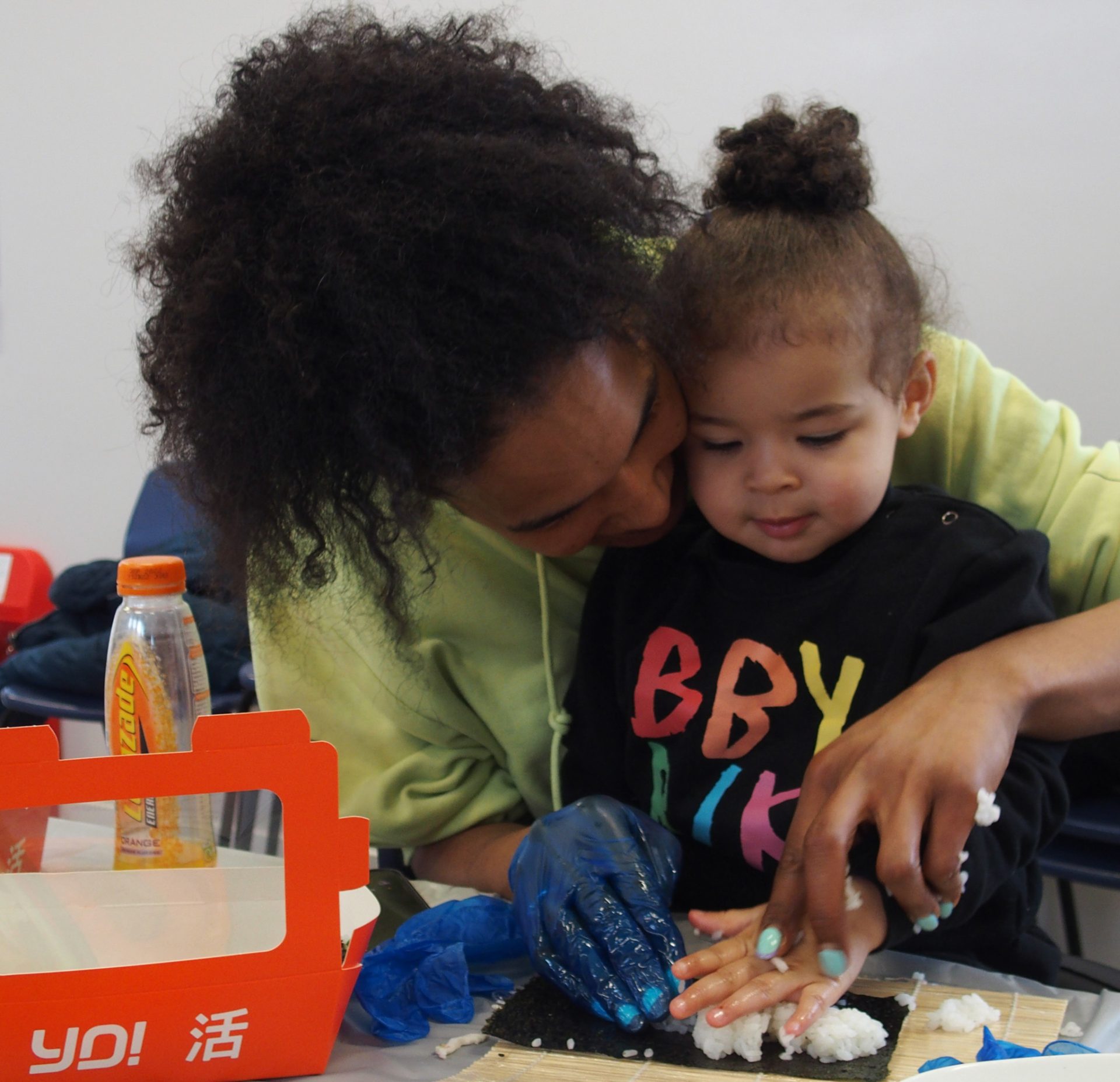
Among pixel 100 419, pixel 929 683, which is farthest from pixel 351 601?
pixel 100 419

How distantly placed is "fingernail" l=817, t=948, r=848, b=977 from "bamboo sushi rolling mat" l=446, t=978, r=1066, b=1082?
0.04 m

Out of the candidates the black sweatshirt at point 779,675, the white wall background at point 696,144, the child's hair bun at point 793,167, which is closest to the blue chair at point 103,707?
the white wall background at point 696,144

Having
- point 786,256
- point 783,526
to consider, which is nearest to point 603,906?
point 783,526

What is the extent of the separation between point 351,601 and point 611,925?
0.46 meters

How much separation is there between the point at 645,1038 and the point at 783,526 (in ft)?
1.29

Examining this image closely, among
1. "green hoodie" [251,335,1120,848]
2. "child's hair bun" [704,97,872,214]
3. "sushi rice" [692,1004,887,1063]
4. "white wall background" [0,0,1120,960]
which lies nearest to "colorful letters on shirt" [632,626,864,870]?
"green hoodie" [251,335,1120,848]

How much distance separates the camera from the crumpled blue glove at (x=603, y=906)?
656 millimetres

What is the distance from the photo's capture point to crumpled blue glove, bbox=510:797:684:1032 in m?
0.66

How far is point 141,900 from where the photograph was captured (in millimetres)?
666

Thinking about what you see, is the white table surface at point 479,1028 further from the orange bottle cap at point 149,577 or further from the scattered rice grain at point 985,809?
the orange bottle cap at point 149,577

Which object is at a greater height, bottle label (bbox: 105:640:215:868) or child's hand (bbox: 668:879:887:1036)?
bottle label (bbox: 105:640:215:868)

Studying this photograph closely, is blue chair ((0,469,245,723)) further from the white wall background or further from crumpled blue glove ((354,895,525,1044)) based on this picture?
crumpled blue glove ((354,895,525,1044))

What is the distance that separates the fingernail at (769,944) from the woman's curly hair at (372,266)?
0.34 m

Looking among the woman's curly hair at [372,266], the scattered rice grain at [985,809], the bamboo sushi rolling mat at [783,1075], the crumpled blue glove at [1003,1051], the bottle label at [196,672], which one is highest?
the woman's curly hair at [372,266]
